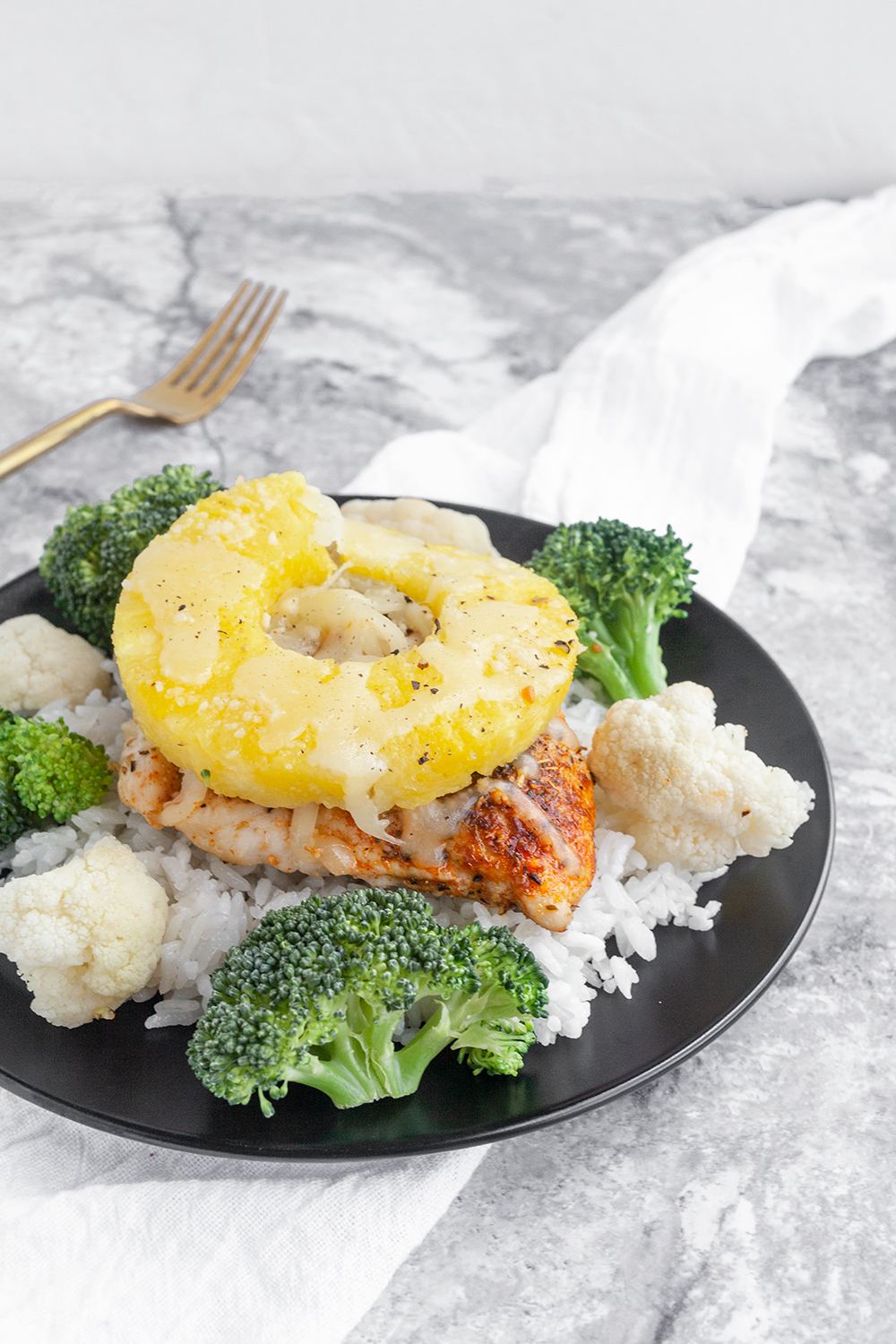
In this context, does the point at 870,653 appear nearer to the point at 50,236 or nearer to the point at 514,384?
the point at 514,384

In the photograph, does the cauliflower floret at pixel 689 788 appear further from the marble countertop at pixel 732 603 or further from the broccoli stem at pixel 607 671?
the marble countertop at pixel 732 603

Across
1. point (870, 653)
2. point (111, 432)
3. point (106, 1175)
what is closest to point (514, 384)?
point (111, 432)

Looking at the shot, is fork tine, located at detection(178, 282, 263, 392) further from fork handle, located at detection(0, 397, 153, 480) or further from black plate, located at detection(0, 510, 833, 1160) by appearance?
black plate, located at detection(0, 510, 833, 1160)

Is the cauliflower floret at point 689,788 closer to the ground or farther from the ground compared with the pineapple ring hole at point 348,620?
closer to the ground

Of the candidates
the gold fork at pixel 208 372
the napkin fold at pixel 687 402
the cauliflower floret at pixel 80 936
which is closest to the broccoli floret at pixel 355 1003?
the cauliflower floret at pixel 80 936

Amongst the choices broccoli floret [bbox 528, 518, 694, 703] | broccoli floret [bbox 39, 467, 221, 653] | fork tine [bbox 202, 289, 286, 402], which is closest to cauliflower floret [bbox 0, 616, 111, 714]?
broccoli floret [bbox 39, 467, 221, 653]

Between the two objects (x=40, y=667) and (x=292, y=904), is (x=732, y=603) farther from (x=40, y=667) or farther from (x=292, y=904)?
(x=40, y=667)
